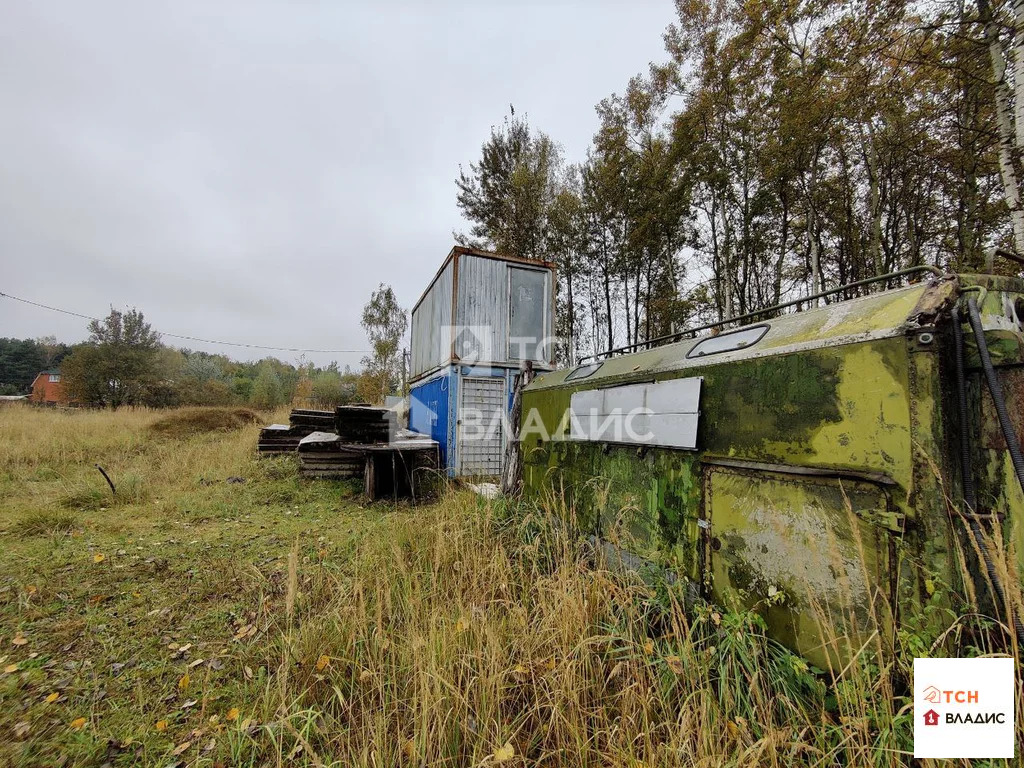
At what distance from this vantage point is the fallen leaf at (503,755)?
4.64 ft

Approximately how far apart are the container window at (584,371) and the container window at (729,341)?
118cm

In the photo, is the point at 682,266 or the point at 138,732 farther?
the point at 682,266

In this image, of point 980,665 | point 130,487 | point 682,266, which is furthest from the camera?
point 682,266

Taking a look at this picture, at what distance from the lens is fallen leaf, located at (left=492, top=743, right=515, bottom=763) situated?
55.7 inches

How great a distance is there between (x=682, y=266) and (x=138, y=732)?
1629cm

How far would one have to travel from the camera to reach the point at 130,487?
6.20 metres

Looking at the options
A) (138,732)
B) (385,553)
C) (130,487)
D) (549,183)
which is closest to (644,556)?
(385,553)

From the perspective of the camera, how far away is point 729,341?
2395mm

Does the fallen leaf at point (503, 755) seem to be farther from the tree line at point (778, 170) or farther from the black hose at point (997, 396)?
the tree line at point (778, 170)

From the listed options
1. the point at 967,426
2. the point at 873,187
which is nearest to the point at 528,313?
the point at 967,426

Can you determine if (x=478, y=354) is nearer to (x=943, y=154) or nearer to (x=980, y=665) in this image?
(x=980, y=665)

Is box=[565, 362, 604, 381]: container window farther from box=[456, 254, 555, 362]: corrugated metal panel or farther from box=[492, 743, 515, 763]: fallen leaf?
box=[456, 254, 555, 362]: corrugated metal panel

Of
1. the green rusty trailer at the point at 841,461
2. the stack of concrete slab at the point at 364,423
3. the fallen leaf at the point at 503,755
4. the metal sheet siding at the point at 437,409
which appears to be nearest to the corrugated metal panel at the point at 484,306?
the metal sheet siding at the point at 437,409

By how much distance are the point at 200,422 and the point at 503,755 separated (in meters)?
16.1
